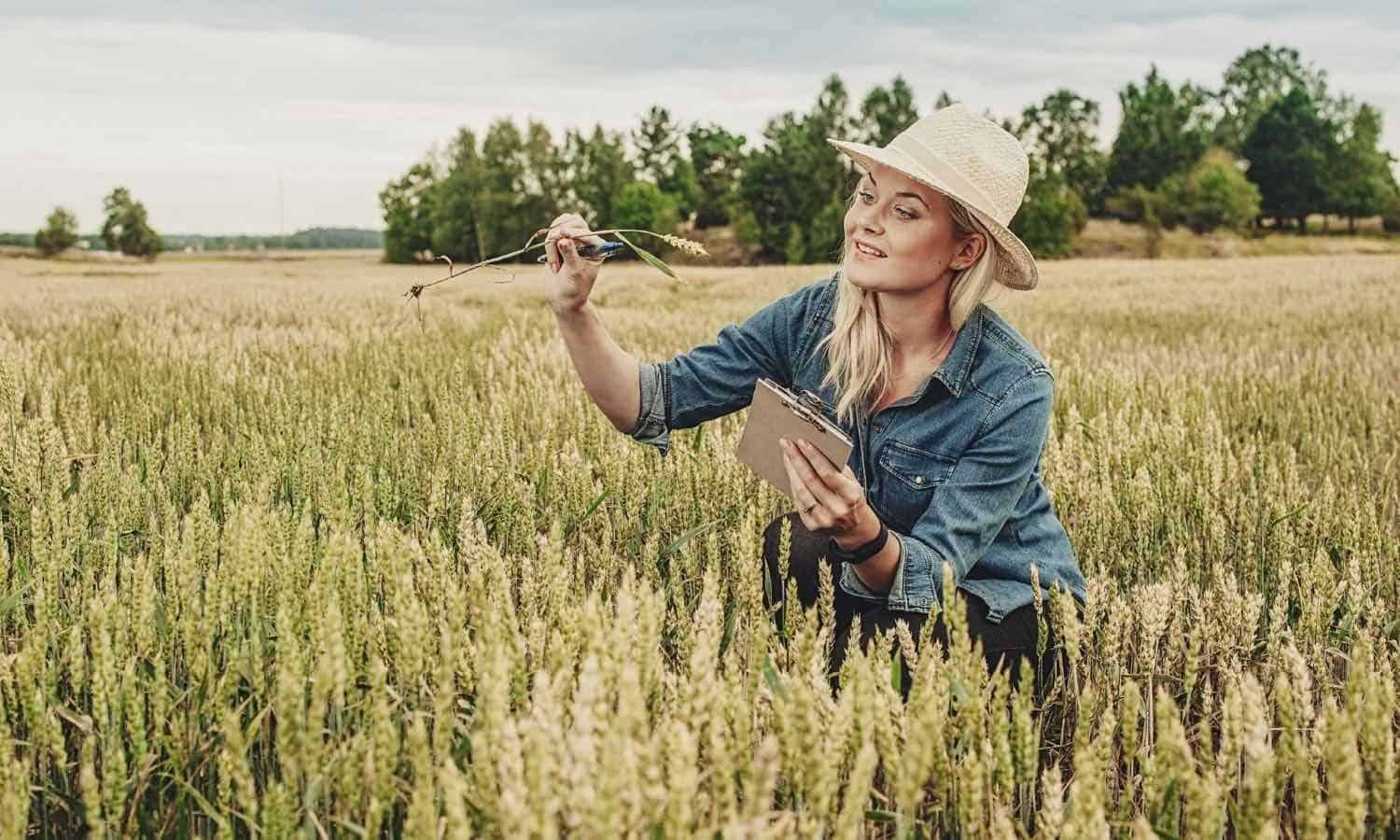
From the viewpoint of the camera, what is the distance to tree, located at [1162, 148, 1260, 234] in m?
69.6

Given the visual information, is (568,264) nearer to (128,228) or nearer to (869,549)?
(869,549)

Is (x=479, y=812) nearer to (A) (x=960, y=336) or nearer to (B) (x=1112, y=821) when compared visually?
(B) (x=1112, y=821)

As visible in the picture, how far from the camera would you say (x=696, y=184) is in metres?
73.7

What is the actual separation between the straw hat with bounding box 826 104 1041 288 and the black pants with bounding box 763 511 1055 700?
80 centimetres

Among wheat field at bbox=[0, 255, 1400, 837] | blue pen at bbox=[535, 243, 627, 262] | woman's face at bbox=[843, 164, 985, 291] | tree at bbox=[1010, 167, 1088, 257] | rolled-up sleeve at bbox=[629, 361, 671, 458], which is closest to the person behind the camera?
wheat field at bbox=[0, 255, 1400, 837]

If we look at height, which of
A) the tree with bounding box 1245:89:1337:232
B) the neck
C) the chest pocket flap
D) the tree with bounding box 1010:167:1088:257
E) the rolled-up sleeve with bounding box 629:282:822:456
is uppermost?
the tree with bounding box 1245:89:1337:232

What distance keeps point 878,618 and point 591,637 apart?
1.39 m

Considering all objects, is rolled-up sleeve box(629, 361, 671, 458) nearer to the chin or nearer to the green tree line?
the chin

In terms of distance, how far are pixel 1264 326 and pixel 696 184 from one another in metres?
66.3

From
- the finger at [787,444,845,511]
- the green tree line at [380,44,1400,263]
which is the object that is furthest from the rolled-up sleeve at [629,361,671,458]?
the green tree line at [380,44,1400,263]

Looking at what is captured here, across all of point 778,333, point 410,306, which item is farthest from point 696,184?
point 778,333

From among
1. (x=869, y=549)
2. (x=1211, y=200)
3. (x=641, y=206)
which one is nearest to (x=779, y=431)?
(x=869, y=549)

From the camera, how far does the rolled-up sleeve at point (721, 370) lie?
Result: 3084 millimetres

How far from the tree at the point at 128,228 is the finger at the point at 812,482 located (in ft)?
290
